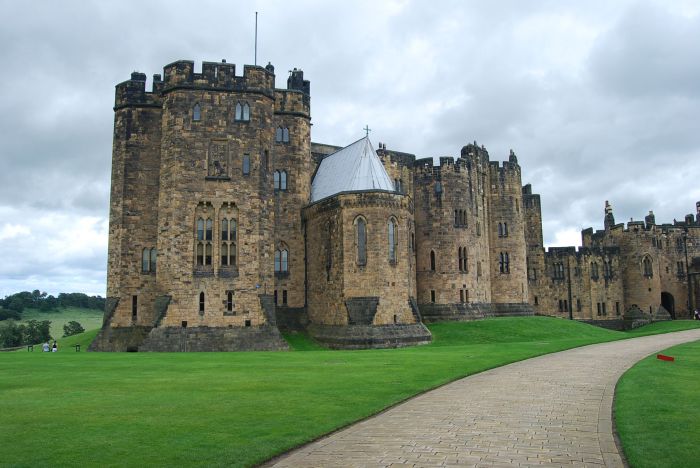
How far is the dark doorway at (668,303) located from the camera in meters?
72.6

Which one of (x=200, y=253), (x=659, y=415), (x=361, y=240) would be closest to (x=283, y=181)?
(x=361, y=240)

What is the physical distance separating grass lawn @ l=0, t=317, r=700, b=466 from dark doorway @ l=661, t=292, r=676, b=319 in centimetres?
5276

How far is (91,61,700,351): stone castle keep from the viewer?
39.8 metres

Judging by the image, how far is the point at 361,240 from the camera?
136 ft

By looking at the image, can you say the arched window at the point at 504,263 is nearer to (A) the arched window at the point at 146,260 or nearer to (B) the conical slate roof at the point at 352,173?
(B) the conical slate roof at the point at 352,173

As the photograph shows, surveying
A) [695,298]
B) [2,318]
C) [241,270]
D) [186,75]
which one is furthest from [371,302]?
[2,318]

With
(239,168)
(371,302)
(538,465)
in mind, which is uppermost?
(239,168)

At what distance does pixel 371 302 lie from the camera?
4034 centimetres

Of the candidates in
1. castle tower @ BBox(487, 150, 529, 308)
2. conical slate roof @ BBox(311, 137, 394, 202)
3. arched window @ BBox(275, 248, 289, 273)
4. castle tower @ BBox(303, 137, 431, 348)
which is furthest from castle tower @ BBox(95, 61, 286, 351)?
castle tower @ BBox(487, 150, 529, 308)

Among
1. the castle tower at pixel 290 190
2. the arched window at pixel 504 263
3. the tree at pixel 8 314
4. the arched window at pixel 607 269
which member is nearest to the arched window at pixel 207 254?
the castle tower at pixel 290 190

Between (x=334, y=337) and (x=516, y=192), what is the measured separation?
98.9 feet

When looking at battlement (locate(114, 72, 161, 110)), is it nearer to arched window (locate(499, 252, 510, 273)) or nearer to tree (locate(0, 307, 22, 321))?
arched window (locate(499, 252, 510, 273))

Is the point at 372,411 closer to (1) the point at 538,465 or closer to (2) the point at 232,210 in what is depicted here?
(1) the point at 538,465

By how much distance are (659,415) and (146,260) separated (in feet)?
124
